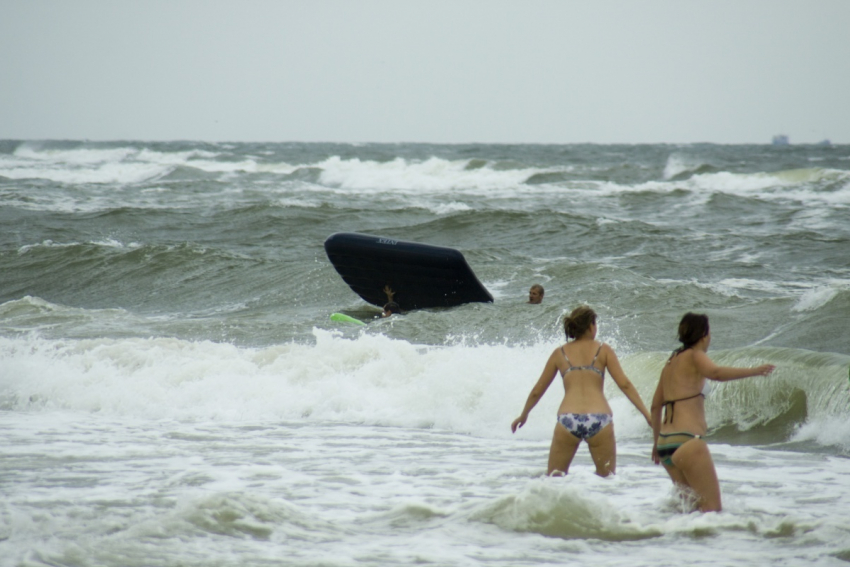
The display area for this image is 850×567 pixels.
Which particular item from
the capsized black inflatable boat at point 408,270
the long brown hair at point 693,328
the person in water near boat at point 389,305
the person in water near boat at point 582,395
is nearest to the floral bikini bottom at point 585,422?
the person in water near boat at point 582,395

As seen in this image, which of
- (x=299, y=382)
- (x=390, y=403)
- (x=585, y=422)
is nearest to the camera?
(x=585, y=422)

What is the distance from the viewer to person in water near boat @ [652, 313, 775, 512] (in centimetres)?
421

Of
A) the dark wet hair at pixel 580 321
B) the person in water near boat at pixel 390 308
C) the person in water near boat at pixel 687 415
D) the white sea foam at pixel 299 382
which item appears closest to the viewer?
the person in water near boat at pixel 687 415

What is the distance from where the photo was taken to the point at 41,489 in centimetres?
504

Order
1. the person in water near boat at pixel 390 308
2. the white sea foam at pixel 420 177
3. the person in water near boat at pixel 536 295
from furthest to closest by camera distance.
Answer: the white sea foam at pixel 420 177 < the person in water near boat at pixel 390 308 < the person in water near boat at pixel 536 295

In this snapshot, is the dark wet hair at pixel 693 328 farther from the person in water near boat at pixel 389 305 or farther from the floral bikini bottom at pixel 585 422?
the person in water near boat at pixel 389 305

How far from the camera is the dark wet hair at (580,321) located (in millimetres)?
4883

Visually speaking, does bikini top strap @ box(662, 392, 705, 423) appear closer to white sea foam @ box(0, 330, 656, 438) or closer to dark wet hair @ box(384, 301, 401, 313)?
white sea foam @ box(0, 330, 656, 438)

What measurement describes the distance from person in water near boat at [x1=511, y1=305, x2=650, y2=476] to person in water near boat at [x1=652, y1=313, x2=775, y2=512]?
1.24 feet

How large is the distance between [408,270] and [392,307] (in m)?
0.55

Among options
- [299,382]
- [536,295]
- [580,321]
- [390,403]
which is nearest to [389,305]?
[536,295]

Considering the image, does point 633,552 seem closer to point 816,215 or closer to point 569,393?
point 569,393

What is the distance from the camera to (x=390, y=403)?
311 inches

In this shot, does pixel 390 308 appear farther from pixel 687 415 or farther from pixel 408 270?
pixel 687 415
